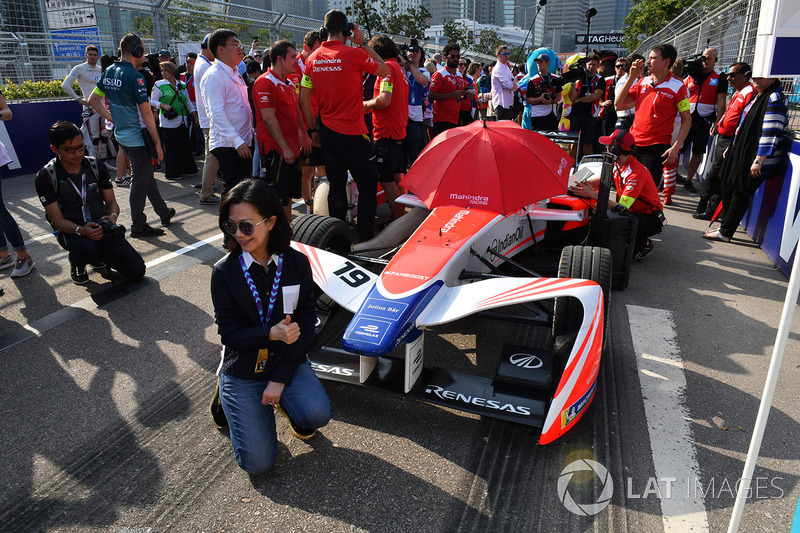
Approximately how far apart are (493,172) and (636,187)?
201cm

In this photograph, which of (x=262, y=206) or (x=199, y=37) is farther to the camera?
(x=199, y=37)

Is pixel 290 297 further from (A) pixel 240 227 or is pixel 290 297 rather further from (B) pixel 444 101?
(B) pixel 444 101

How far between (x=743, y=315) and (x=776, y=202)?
210cm

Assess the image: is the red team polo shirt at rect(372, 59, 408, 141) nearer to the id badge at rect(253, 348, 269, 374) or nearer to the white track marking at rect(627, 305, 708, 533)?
the white track marking at rect(627, 305, 708, 533)

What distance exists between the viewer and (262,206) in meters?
2.49

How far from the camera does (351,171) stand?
17.4 feet

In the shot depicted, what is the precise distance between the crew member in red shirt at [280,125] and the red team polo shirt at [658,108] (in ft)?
13.0

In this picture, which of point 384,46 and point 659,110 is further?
point 659,110

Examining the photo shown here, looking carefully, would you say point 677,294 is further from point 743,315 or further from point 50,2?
point 50,2

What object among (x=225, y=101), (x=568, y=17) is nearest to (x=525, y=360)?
(x=225, y=101)

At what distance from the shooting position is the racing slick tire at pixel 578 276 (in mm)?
3154

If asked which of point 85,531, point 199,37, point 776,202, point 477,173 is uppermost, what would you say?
point 199,37

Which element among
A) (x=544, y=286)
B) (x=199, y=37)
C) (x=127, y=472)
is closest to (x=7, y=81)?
(x=199, y=37)

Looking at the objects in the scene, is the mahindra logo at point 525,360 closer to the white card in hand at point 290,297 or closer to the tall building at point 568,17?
the white card in hand at point 290,297
